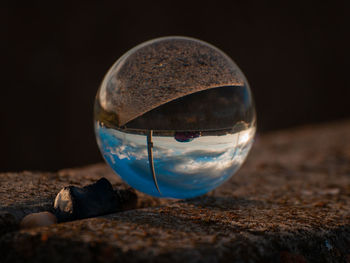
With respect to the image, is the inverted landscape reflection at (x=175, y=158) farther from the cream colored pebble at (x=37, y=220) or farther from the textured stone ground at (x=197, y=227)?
the cream colored pebble at (x=37, y=220)

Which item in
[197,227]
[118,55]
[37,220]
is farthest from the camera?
[118,55]

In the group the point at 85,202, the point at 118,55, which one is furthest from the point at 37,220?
the point at 118,55

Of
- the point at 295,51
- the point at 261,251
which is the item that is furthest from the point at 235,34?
the point at 261,251

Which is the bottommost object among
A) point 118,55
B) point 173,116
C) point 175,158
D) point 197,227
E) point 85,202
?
point 197,227

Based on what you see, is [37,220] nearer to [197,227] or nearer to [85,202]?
[85,202]

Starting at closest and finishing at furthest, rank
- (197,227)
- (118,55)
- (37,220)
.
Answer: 1. (37,220)
2. (197,227)
3. (118,55)

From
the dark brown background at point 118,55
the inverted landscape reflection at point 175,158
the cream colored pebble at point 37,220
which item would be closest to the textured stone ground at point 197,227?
the cream colored pebble at point 37,220

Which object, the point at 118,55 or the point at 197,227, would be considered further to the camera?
the point at 118,55
